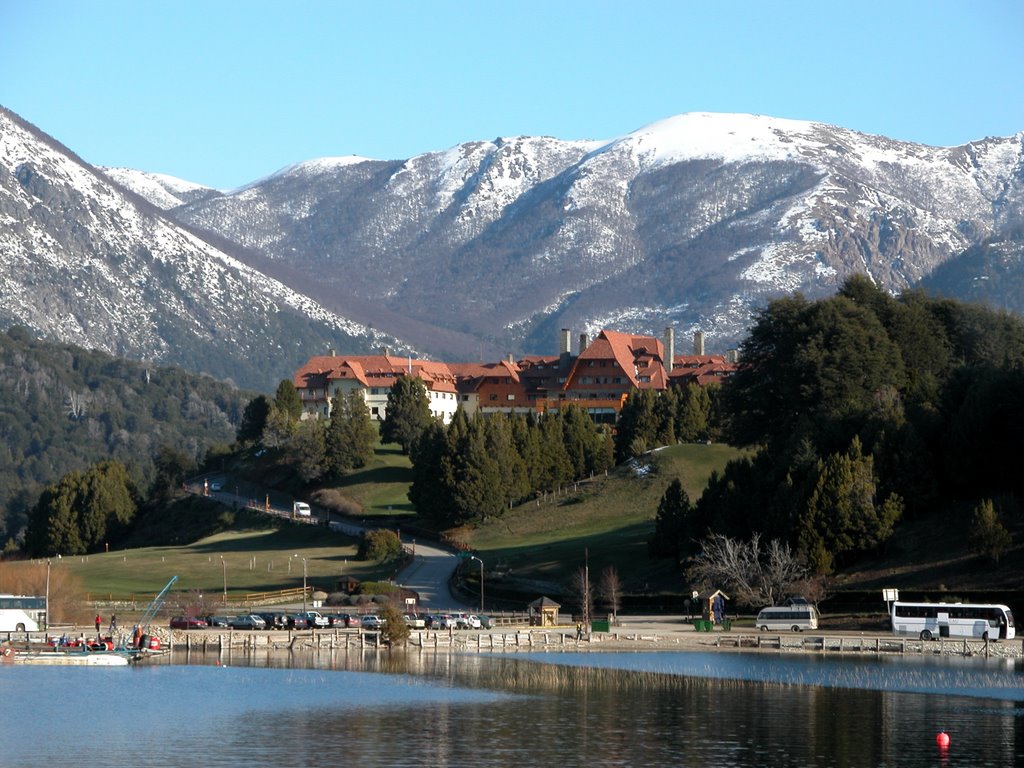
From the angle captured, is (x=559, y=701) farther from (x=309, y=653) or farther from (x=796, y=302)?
(x=796, y=302)

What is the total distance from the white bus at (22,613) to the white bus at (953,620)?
4611 cm

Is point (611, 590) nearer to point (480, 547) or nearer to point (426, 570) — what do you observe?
point (426, 570)

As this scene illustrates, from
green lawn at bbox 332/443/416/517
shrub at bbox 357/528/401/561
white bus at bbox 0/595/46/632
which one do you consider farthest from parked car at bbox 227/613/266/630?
green lawn at bbox 332/443/416/517

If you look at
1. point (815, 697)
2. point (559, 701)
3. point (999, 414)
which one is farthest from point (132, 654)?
point (999, 414)

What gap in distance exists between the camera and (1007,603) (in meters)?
94.4

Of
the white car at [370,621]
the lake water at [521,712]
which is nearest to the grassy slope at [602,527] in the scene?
the white car at [370,621]

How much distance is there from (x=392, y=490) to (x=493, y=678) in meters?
88.5

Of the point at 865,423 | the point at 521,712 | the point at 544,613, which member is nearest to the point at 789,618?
the point at 544,613

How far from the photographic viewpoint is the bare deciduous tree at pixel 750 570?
103m

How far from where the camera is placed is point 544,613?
105 m

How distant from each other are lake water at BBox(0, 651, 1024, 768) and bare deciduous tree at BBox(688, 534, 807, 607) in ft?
51.5

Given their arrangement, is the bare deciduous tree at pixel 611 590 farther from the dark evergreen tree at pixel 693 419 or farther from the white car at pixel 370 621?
the dark evergreen tree at pixel 693 419

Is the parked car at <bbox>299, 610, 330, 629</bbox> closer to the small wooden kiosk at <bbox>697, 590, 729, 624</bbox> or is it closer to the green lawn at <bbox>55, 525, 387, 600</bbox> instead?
the green lawn at <bbox>55, 525, 387, 600</bbox>

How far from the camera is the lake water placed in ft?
191
